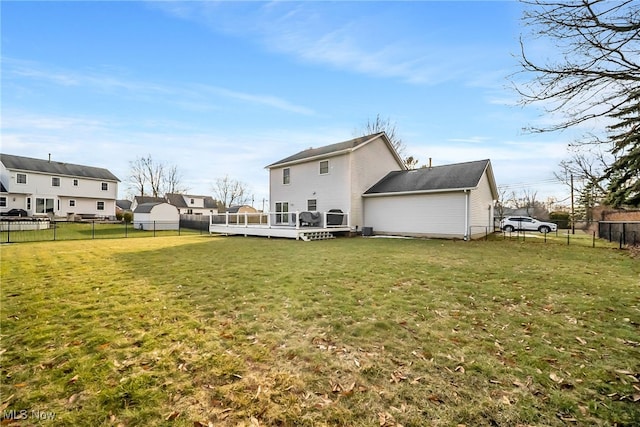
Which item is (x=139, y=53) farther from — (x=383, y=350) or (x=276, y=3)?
(x=383, y=350)

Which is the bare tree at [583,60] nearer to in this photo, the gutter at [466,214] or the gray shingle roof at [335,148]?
the gutter at [466,214]

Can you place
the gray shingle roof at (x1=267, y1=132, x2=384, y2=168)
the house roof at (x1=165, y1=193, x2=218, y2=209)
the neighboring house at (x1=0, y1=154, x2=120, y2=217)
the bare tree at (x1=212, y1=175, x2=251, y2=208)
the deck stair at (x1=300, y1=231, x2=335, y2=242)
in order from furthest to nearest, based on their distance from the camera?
the bare tree at (x1=212, y1=175, x2=251, y2=208) < the house roof at (x1=165, y1=193, x2=218, y2=209) < the neighboring house at (x1=0, y1=154, x2=120, y2=217) < the gray shingle roof at (x1=267, y1=132, x2=384, y2=168) < the deck stair at (x1=300, y1=231, x2=335, y2=242)

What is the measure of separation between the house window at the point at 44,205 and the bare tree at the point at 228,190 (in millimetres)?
27683

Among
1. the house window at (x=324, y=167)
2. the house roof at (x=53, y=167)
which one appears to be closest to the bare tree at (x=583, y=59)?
the house window at (x=324, y=167)

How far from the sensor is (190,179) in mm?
53375

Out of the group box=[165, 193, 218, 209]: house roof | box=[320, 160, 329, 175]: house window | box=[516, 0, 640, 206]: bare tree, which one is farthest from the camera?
box=[165, 193, 218, 209]: house roof

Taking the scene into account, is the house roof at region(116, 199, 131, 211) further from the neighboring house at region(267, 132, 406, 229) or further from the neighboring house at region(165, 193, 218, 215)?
the neighboring house at region(267, 132, 406, 229)

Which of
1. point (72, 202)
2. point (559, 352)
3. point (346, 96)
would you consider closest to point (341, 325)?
point (559, 352)

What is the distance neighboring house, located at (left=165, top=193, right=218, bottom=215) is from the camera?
44969 millimetres

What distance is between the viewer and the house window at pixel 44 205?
28.7 meters

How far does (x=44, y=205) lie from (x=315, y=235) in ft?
102

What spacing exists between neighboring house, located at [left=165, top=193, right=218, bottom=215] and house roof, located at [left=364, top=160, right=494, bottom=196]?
115 feet

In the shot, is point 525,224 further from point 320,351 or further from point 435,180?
point 320,351

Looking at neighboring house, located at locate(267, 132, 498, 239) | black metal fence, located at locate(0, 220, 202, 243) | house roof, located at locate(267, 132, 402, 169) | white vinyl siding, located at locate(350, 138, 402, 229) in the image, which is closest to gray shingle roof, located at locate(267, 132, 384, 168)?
house roof, located at locate(267, 132, 402, 169)
